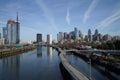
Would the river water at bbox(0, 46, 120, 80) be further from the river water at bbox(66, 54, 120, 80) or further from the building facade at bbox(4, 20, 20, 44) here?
the building facade at bbox(4, 20, 20, 44)

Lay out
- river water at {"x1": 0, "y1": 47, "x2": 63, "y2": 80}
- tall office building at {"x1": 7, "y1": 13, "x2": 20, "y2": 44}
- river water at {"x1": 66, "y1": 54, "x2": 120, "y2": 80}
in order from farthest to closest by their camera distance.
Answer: tall office building at {"x1": 7, "y1": 13, "x2": 20, "y2": 44} < river water at {"x1": 0, "y1": 47, "x2": 63, "y2": 80} < river water at {"x1": 66, "y1": 54, "x2": 120, "y2": 80}

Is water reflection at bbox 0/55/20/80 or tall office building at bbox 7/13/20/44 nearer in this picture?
water reflection at bbox 0/55/20/80

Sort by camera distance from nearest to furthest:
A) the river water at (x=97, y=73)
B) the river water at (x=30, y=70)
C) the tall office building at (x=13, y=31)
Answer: the river water at (x=97, y=73) < the river water at (x=30, y=70) < the tall office building at (x=13, y=31)

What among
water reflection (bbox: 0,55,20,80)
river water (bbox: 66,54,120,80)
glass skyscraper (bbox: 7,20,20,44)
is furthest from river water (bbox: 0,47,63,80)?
glass skyscraper (bbox: 7,20,20,44)

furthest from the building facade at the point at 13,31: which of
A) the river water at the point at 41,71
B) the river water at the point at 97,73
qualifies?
the river water at the point at 97,73

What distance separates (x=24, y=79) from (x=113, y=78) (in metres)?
11.8

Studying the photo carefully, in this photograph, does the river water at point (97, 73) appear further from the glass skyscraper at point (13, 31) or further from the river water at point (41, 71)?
the glass skyscraper at point (13, 31)

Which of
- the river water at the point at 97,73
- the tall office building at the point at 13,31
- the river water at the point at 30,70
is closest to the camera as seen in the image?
the river water at the point at 97,73

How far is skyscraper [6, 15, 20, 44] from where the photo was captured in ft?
386

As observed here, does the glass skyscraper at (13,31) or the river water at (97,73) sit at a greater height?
the glass skyscraper at (13,31)

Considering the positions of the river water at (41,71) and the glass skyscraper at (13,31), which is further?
the glass skyscraper at (13,31)

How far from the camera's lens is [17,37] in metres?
120

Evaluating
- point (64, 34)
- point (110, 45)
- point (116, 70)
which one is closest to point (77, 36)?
point (64, 34)

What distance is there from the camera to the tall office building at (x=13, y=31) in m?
118
